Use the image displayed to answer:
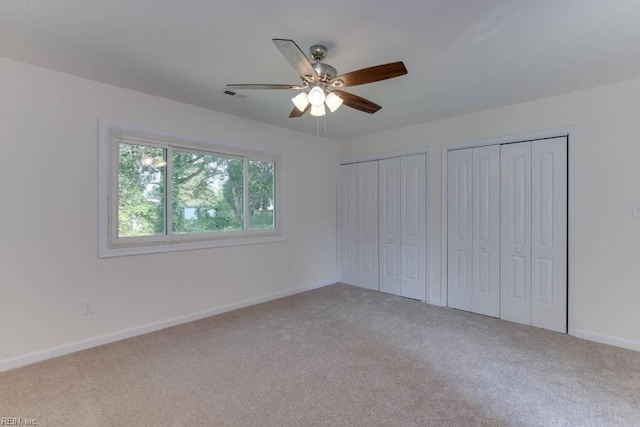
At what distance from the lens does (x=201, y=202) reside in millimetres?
3707

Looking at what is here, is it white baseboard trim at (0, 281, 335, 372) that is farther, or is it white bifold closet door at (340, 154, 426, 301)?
white bifold closet door at (340, 154, 426, 301)

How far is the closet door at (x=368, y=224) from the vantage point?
480 centimetres

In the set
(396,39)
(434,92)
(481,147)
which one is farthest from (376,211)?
(396,39)

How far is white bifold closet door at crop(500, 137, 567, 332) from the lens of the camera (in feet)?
10.5

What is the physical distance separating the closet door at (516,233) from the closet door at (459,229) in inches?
14.4

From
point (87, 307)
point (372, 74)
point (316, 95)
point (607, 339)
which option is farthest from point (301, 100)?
point (607, 339)

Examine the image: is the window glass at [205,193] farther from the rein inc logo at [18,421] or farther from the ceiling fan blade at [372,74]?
the ceiling fan blade at [372,74]

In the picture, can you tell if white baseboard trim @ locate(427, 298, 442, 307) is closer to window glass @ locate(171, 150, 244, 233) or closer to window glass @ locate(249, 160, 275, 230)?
window glass @ locate(249, 160, 275, 230)

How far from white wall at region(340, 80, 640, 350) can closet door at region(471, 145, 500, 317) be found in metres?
0.52

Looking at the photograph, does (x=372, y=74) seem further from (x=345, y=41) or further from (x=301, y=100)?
(x=301, y=100)

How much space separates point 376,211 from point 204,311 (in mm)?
2764

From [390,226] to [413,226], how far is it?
38 centimetres

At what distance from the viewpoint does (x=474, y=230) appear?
3.78 m

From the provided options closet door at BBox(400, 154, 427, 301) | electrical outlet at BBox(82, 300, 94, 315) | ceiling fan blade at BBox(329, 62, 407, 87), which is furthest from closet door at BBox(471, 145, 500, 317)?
electrical outlet at BBox(82, 300, 94, 315)
